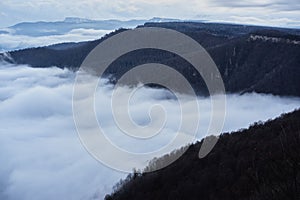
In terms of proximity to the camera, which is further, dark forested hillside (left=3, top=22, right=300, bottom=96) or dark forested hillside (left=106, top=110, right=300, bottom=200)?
dark forested hillside (left=3, top=22, right=300, bottom=96)

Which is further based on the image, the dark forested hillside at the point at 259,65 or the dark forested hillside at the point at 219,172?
the dark forested hillside at the point at 259,65

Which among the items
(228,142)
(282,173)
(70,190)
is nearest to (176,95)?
(70,190)

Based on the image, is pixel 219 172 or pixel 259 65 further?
pixel 259 65

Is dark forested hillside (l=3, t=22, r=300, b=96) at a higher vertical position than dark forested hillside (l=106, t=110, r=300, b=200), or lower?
lower

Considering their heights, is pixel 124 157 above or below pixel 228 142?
below

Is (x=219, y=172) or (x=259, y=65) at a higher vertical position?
(x=219, y=172)

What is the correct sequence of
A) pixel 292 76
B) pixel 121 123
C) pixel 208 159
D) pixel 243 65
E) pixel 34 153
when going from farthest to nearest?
pixel 121 123 → pixel 34 153 → pixel 243 65 → pixel 292 76 → pixel 208 159

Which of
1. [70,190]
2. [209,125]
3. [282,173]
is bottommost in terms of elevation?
[70,190]

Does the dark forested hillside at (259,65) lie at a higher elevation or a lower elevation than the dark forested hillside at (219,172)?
lower

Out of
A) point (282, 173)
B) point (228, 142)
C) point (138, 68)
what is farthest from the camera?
point (138, 68)

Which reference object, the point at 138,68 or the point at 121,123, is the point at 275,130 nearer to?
the point at 121,123

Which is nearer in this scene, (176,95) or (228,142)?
(228,142)
